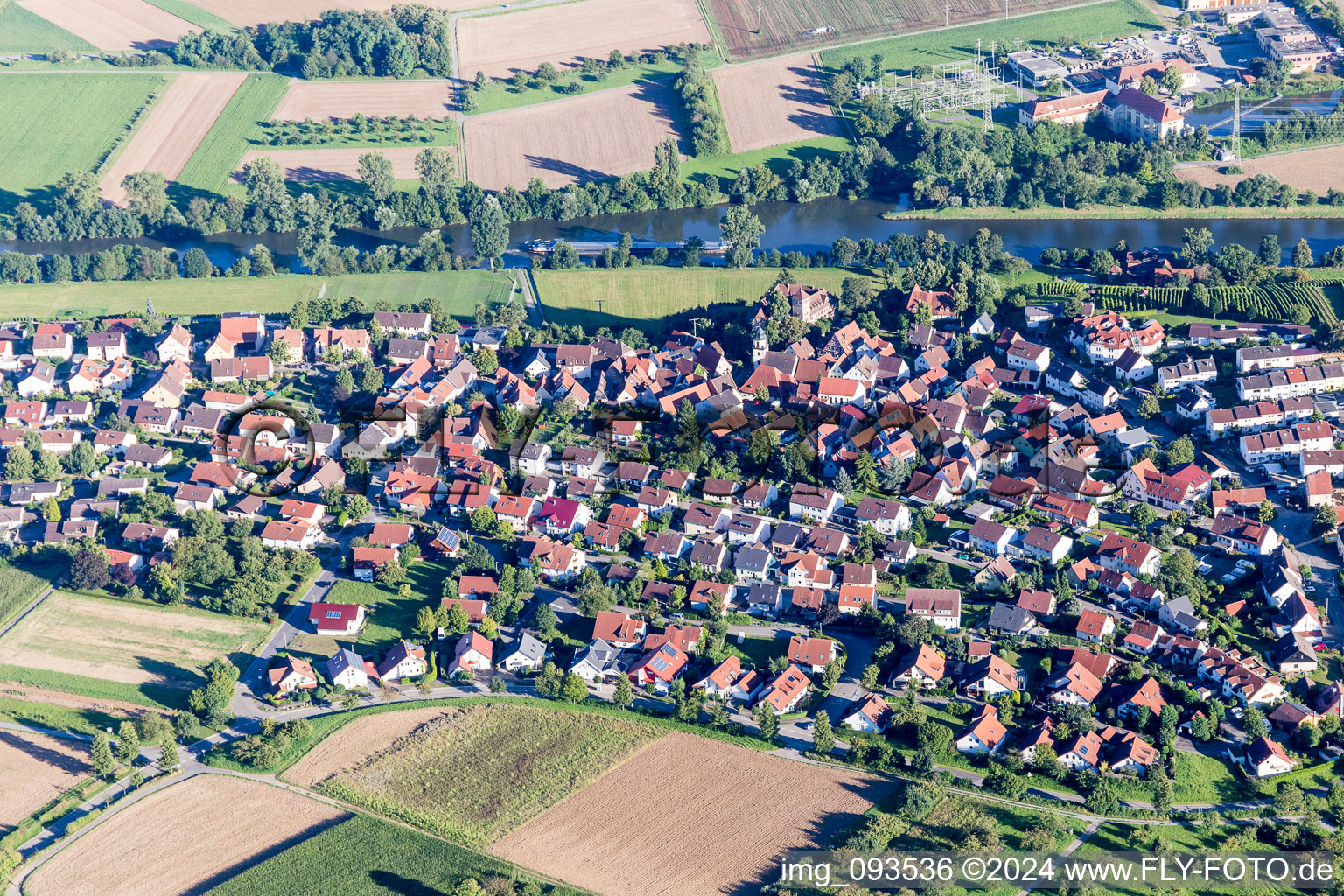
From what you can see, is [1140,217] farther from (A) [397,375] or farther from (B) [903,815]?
(B) [903,815]

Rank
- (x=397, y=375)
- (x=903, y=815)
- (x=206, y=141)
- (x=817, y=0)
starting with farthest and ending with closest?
(x=817, y=0), (x=206, y=141), (x=397, y=375), (x=903, y=815)

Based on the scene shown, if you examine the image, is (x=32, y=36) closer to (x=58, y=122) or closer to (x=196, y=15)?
(x=196, y=15)

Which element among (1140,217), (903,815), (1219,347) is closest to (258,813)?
(903,815)

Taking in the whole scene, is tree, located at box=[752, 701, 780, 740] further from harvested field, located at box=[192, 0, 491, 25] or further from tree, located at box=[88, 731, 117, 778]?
harvested field, located at box=[192, 0, 491, 25]

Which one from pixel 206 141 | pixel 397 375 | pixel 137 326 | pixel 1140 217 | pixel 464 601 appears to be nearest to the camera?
pixel 464 601

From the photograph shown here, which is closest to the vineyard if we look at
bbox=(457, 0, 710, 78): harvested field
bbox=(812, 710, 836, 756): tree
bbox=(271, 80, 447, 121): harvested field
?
bbox=(812, 710, 836, 756): tree

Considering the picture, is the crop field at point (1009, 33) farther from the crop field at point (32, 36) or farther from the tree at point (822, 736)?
the tree at point (822, 736)
